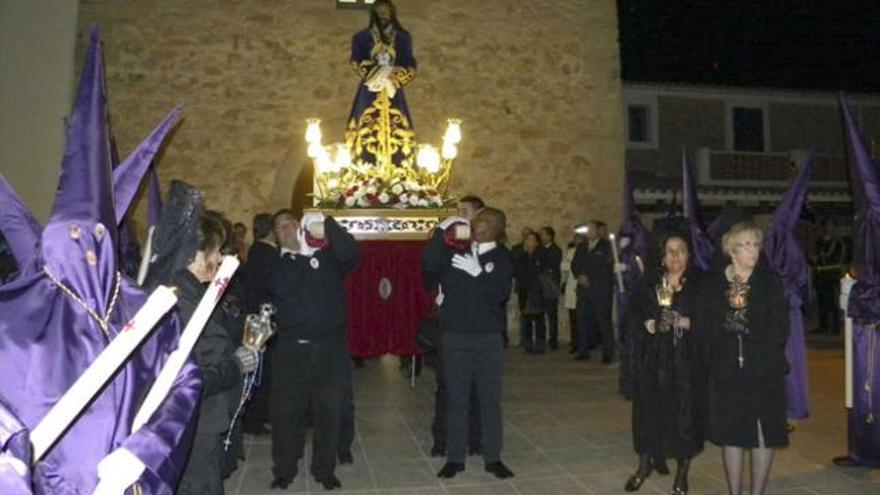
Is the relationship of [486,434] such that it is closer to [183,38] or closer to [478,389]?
[478,389]

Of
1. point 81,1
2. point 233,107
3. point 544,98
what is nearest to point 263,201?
point 233,107

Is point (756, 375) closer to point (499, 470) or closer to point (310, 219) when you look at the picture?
point (499, 470)

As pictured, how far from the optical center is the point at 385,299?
669 centimetres

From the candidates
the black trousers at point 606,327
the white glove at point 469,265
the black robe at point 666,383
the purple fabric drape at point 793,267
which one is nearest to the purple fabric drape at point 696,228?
the purple fabric drape at point 793,267

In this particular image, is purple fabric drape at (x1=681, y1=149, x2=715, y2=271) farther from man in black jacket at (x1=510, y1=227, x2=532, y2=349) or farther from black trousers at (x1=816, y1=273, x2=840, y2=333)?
black trousers at (x1=816, y1=273, x2=840, y2=333)

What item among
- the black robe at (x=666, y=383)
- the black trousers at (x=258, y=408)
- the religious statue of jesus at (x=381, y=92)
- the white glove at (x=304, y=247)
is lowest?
the black trousers at (x=258, y=408)

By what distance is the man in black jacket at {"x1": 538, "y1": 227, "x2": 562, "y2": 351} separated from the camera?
33.4ft

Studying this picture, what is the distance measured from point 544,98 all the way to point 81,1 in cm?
822

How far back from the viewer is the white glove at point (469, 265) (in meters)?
4.97

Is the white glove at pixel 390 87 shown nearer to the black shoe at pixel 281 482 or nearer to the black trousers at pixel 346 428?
the black trousers at pixel 346 428

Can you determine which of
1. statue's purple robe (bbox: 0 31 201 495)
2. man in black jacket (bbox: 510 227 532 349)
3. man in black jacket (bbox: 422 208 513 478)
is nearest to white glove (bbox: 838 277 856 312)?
man in black jacket (bbox: 422 208 513 478)

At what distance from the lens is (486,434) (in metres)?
4.93

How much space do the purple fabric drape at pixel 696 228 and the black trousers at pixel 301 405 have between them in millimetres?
3069

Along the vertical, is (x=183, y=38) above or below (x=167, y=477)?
above
